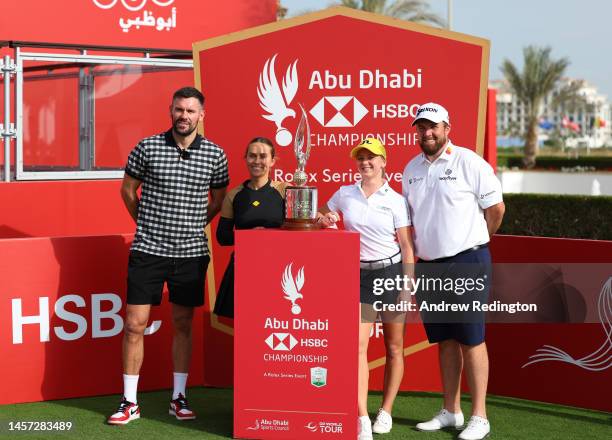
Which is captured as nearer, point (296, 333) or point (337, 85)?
point (296, 333)

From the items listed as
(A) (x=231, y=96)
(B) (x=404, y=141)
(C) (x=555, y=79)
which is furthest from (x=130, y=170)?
(C) (x=555, y=79)

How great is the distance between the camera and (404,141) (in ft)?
20.8

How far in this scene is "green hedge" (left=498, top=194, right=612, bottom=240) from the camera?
1684cm

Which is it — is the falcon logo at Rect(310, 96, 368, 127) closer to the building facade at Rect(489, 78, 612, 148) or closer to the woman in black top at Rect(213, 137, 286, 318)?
the woman in black top at Rect(213, 137, 286, 318)

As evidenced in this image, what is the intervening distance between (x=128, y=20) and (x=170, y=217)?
22.2ft

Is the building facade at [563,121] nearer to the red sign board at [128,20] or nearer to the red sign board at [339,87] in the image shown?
the red sign board at [128,20]

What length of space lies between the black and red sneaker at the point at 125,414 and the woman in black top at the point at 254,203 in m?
0.74

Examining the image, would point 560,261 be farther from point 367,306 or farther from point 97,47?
point 97,47

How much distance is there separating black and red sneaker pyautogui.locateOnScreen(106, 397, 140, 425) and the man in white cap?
1796 millimetres

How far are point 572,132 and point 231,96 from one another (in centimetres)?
8007

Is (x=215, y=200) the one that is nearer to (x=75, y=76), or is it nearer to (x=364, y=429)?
(x=364, y=429)

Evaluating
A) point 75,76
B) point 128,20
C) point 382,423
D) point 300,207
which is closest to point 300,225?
point 300,207

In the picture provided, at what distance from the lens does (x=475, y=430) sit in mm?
5219

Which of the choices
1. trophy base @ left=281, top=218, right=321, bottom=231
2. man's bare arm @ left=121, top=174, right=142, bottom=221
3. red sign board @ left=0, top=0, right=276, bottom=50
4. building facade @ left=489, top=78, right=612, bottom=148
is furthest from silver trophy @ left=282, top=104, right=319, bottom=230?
building facade @ left=489, top=78, right=612, bottom=148
